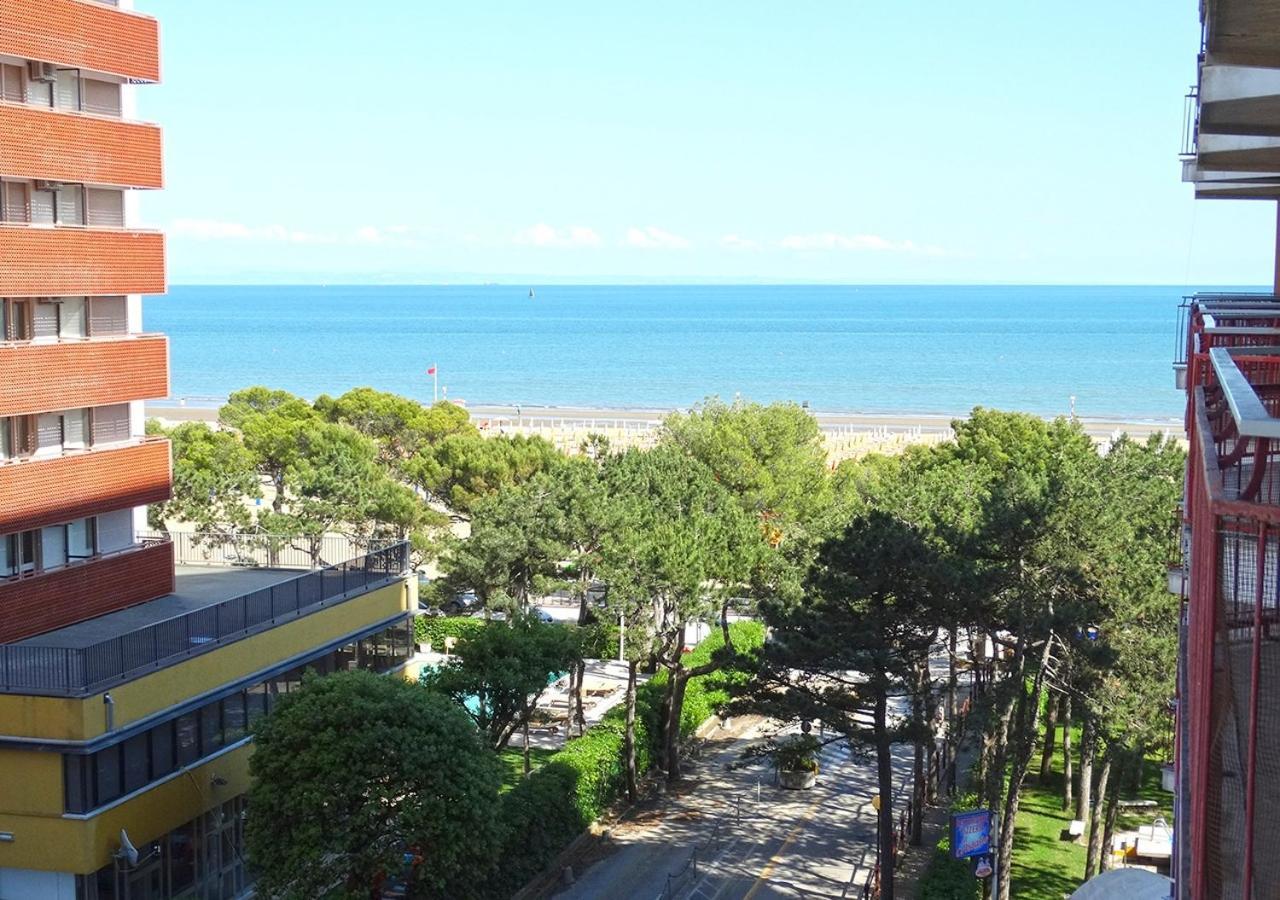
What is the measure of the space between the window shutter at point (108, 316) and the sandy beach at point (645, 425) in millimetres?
60665

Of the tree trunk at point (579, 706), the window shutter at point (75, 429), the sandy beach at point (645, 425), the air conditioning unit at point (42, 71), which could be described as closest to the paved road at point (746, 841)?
the tree trunk at point (579, 706)

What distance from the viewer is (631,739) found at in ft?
99.0

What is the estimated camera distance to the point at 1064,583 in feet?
77.2

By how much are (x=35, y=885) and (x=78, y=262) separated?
964 cm

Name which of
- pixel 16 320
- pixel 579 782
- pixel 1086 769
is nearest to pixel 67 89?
pixel 16 320

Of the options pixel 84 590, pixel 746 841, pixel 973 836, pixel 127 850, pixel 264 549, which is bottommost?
pixel 746 841

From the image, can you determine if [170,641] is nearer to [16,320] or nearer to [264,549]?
[16,320]

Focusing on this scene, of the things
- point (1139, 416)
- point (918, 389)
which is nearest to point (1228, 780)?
point (1139, 416)

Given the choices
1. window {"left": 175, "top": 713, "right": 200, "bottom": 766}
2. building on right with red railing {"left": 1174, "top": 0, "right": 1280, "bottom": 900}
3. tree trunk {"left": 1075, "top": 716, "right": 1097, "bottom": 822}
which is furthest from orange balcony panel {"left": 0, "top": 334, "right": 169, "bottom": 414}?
building on right with red railing {"left": 1174, "top": 0, "right": 1280, "bottom": 900}

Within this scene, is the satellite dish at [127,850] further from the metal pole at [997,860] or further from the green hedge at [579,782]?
the metal pole at [997,860]

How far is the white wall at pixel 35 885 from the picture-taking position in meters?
19.2

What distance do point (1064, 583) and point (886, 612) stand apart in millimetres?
2957

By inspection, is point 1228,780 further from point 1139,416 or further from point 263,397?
point 1139,416

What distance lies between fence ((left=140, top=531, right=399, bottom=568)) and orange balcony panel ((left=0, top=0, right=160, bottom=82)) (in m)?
9.54
